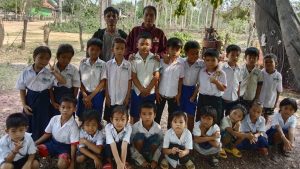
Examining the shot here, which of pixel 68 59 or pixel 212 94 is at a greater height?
pixel 68 59

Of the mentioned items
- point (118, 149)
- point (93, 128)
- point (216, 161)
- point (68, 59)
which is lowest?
point (216, 161)

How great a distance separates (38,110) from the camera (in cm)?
402

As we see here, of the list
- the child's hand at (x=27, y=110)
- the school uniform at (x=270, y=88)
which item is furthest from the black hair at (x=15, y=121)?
the school uniform at (x=270, y=88)

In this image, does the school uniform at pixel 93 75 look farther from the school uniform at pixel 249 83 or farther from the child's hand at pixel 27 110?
the school uniform at pixel 249 83

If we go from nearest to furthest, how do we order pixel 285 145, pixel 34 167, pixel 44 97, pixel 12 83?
pixel 34 167 → pixel 44 97 → pixel 285 145 → pixel 12 83

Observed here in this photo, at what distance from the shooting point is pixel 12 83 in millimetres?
8406

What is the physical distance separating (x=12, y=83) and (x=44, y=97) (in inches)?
194

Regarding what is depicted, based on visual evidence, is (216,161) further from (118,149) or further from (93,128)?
(93,128)

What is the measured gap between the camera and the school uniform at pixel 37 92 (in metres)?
3.96

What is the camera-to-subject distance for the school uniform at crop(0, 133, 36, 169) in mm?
3321

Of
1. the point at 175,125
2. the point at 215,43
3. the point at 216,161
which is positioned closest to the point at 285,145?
the point at 216,161

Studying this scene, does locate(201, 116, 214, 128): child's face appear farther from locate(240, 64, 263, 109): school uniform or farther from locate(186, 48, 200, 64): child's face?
locate(240, 64, 263, 109): school uniform

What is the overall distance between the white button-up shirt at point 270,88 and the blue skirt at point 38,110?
310 cm

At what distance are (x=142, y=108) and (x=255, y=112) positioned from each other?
1.65 metres
